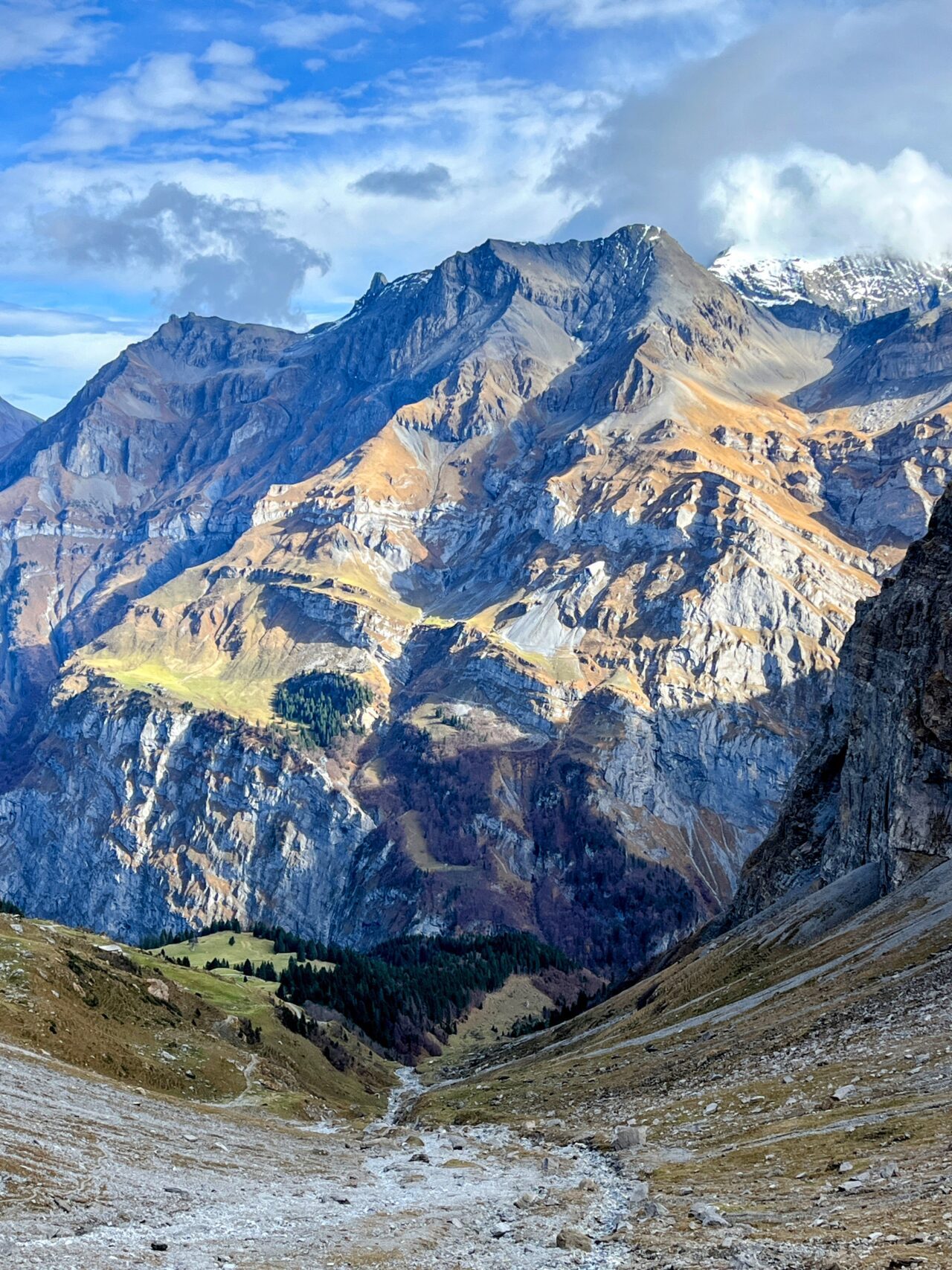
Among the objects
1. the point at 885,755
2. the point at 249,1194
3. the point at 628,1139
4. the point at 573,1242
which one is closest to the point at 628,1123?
the point at 628,1139

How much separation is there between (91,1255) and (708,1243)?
21.5 m

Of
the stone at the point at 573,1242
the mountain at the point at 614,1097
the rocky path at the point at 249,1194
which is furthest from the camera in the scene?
the mountain at the point at 614,1097

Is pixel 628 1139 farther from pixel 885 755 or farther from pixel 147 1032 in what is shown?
pixel 885 755

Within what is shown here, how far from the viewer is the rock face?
130750mm

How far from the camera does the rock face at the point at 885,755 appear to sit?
429 ft

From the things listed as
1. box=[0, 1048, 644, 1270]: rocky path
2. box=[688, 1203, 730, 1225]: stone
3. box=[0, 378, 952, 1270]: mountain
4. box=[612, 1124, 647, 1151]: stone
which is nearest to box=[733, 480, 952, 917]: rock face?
box=[0, 378, 952, 1270]: mountain

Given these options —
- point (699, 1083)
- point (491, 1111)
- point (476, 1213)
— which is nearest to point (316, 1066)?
point (491, 1111)

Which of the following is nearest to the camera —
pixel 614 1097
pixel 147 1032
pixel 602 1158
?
pixel 602 1158

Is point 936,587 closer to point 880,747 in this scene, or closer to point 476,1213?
point 880,747

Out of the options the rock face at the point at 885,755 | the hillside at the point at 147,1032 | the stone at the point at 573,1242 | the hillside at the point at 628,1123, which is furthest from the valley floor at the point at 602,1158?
the rock face at the point at 885,755

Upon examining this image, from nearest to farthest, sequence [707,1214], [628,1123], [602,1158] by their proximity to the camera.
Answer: [707,1214], [602,1158], [628,1123]

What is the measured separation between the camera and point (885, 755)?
145000 mm

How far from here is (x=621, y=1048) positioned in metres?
120

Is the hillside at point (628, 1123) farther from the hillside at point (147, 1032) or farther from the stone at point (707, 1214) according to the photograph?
the hillside at point (147, 1032)
